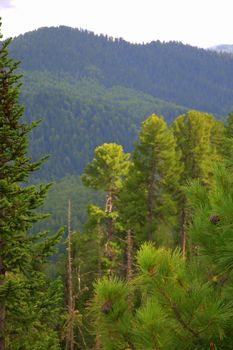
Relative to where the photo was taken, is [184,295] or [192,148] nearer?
[184,295]

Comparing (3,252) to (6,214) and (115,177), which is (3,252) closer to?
(6,214)

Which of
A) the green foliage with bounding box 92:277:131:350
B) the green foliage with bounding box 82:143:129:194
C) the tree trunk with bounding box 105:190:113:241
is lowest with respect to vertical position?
the green foliage with bounding box 92:277:131:350

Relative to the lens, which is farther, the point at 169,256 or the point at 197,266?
the point at 197,266

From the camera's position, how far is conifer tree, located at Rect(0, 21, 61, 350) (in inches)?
430

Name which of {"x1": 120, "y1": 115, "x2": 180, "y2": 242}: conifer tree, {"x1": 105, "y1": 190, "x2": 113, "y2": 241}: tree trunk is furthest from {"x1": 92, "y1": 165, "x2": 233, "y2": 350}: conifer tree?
{"x1": 105, "y1": 190, "x2": 113, "y2": 241}: tree trunk

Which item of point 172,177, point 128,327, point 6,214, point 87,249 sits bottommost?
point 128,327

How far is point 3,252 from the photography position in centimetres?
1089

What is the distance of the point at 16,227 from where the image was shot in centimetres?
1114

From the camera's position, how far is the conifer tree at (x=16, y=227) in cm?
1093

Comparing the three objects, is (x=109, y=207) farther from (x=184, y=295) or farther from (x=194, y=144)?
(x=184, y=295)

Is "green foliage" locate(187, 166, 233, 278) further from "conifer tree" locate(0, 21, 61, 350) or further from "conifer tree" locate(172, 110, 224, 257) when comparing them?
"conifer tree" locate(172, 110, 224, 257)

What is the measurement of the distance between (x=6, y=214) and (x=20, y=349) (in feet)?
11.1

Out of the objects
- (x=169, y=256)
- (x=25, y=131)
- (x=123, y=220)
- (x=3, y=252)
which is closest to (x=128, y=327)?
(x=169, y=256)

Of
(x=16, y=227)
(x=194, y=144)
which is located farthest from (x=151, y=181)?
(x=16, y=227)
